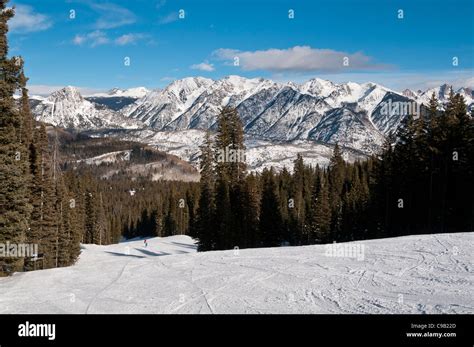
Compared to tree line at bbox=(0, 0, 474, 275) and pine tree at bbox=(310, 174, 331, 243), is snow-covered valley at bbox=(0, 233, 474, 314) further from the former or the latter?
pine tree at bbox=(310, 174, 331, 243)

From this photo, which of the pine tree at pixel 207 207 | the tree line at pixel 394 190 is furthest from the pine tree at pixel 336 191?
the pine tree at pixel 207 207

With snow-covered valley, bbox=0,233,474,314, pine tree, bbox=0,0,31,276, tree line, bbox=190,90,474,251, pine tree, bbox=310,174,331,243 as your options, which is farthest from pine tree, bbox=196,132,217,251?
pine tree, bbox=0,0,31,276

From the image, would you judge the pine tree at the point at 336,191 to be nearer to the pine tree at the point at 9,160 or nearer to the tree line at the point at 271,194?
the tree line at the point at 271,194

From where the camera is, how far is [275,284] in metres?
16.2

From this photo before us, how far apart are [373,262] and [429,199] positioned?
27.8 m

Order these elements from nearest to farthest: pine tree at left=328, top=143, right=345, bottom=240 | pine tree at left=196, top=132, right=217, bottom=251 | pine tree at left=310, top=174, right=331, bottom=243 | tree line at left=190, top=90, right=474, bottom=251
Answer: tree line at left=190, top=90, right=474, bottom=251
pine tree at left=196, top=132, right=217, bottom=251
pine tree at left=310, top=174, right=331, bottom=243
pine tree at left=328, top=143, right=345, bottom=240

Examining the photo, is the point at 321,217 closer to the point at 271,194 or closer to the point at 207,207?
the point at 271,194

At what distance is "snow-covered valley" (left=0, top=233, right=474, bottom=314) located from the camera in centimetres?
1311

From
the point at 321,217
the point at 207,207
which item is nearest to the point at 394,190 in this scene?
the point at 321,217

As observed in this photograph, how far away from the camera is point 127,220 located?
151 metres

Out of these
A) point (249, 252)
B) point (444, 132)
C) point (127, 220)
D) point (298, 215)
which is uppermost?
point (444, 132)

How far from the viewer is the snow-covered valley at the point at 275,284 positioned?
1311 centimetres

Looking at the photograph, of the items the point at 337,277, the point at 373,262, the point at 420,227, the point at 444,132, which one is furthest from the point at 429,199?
the point at 337,277
